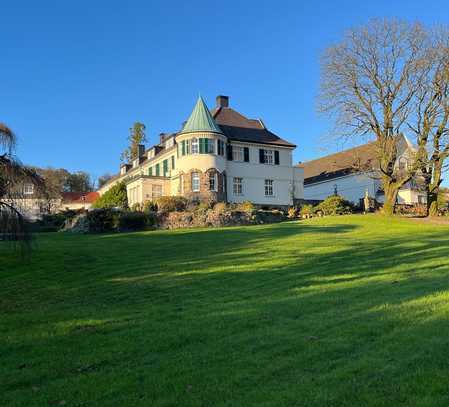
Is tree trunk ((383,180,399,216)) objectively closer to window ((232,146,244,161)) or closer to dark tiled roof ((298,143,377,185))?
window ((232,146,244,161))

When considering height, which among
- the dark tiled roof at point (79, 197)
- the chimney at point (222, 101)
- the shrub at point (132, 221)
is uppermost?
the chimney at point (222, 101)

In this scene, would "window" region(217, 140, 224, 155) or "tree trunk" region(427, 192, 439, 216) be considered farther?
"window" region(217, 140, 224, 155)

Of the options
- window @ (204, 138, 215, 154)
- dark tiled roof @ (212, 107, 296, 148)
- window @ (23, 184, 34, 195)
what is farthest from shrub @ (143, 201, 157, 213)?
window @ (23, 184, 34, 195)

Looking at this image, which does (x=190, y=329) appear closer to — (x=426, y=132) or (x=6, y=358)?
(x=6, y=358)

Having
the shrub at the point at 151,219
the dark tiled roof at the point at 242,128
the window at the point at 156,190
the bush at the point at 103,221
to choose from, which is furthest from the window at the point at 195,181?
the bush at the point at 103,221

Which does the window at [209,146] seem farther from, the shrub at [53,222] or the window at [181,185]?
the shrub at [53,222]

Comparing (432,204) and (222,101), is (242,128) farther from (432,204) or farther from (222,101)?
(432,204)

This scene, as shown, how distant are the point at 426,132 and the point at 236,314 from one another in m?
27.6

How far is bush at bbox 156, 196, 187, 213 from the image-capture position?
3083 centimetres

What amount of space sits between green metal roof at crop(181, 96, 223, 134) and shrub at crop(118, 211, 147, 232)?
372 inches

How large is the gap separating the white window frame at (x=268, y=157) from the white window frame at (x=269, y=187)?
Result: 1536 millimetres

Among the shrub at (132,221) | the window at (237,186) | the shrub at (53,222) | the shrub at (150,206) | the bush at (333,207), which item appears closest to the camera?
the shrub at (132,221)

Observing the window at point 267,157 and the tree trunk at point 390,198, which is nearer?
the tree trunk at point 390,198

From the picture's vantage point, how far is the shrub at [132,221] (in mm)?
28953
